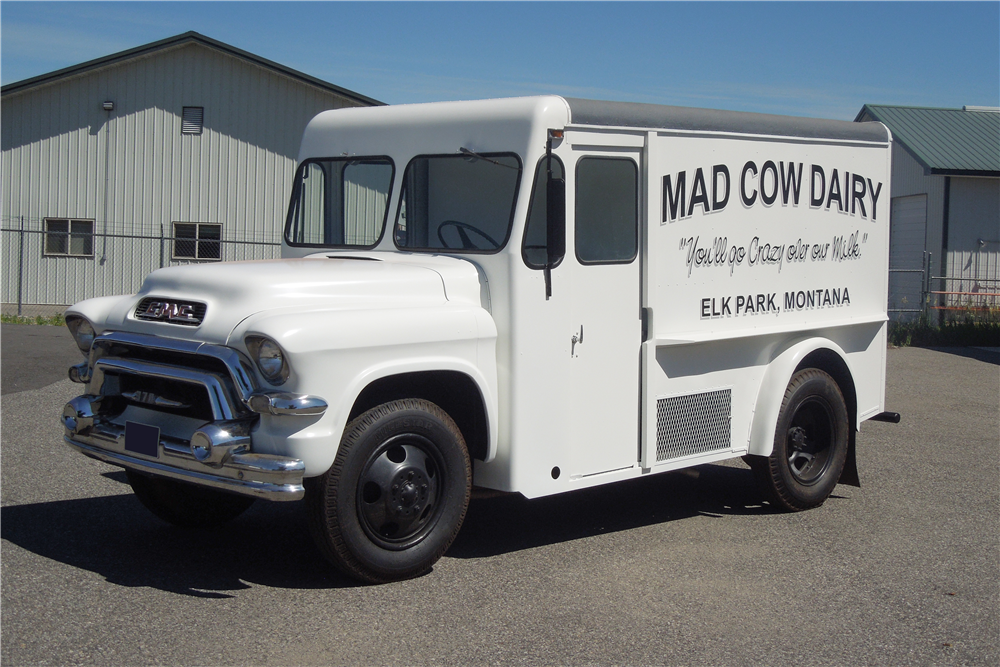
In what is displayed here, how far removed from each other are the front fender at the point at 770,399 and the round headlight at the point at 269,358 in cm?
347

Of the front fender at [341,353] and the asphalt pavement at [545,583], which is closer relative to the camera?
the asphalt pavement at [545,583]

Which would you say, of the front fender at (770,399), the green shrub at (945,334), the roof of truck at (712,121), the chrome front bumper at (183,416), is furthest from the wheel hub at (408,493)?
the green shrub at (945,334)

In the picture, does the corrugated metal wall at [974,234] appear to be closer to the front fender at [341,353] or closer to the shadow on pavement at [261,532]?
the shadow on pavement at [261,532]

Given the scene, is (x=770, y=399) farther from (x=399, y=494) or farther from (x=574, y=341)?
(x=399, y=494)

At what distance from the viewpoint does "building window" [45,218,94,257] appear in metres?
25.0

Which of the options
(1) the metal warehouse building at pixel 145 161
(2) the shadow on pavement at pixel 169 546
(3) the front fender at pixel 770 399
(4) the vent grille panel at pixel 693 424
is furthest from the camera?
(1) the metal warehouse building at pixel 145 161

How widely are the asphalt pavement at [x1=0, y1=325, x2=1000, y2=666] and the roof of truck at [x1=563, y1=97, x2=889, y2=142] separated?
97.4 inches

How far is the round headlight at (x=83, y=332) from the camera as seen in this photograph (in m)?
5.78

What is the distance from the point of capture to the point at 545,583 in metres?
5.49

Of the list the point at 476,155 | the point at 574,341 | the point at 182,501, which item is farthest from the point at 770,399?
the point at 182,501

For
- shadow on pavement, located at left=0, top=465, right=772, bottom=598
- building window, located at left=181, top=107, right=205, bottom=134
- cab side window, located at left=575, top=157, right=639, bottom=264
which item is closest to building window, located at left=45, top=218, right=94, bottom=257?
building window, located at left=181, top=107, right=205, bottom=134

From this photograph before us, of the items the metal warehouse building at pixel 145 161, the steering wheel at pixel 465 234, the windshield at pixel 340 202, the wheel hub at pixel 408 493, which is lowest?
the wheel hub at pixel 408 493

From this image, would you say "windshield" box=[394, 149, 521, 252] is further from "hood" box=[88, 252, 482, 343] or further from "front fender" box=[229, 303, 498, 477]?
"front fender" box=[229, 303, 498, 477]

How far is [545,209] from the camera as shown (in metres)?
5.75
